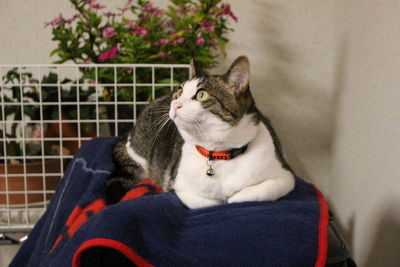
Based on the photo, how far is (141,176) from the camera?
4.31 feet

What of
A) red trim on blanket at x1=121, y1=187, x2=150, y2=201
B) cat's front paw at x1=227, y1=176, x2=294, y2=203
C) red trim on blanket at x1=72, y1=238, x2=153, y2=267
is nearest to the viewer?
red trim on blanket at x1=72, y1=238, x2=153, y2=267

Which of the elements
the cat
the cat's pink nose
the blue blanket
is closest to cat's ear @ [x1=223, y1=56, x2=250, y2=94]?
the cat

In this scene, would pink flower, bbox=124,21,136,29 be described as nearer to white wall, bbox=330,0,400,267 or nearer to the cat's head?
the cat's head

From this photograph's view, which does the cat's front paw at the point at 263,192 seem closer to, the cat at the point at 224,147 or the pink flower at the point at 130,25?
the cat at the point at 224,147

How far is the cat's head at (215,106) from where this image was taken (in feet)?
3.09

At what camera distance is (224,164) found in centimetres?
99

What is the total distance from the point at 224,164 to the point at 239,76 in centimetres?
21

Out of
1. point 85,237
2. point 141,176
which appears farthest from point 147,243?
point 141,176

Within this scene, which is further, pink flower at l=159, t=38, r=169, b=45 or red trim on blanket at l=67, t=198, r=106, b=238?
pink flower at l=159, t=38, r=169, b=45

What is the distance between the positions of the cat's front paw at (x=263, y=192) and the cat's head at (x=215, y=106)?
132mm

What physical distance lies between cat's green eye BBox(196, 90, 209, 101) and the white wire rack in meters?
0.47

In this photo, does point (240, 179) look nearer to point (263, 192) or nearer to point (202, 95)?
point (263, 192)

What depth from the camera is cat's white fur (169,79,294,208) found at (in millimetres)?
945

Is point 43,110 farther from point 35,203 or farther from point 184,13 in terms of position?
point 184,13
